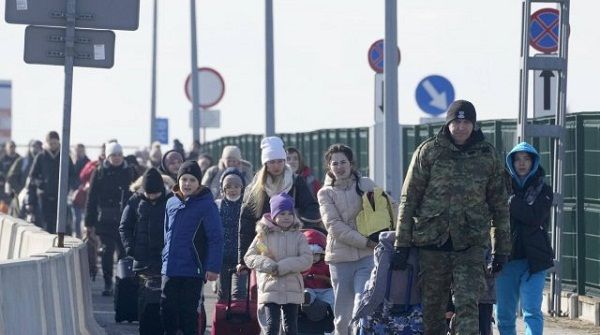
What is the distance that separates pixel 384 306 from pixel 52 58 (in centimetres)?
533

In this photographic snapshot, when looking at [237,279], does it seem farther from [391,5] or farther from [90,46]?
[391,5]

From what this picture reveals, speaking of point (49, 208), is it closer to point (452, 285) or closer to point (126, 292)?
point (126, 292)

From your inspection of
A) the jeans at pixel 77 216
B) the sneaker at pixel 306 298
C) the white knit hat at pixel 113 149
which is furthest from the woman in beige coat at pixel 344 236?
the jeans at pixel 77 216

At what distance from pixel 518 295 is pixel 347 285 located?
4.25 feet

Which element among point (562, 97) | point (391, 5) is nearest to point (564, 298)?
point (562, 97)

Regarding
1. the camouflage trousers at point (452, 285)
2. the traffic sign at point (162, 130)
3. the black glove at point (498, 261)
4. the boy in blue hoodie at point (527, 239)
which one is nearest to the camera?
the camouflage trousers at point (452, 285)

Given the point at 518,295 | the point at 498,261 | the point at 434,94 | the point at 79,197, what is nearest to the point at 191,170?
the point at 518,295

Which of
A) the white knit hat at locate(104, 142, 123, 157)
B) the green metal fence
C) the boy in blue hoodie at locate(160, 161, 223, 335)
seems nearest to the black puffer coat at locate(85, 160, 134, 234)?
the white knit hat at locate(104, 142, 123, 157)

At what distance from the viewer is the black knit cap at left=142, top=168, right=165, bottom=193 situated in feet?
55.6

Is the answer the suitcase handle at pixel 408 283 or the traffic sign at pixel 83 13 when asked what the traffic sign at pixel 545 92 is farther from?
the suitcase handle at pixel 408 283

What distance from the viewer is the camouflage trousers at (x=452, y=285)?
521 inches

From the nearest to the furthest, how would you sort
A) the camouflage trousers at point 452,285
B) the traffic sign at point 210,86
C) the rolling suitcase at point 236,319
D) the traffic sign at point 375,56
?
1. the camouflage trousers at point 452,285
2. the rolling suitcase at point 236,319
3. the traffic sign at point 375,56
4. the traffic sign at point 210,86

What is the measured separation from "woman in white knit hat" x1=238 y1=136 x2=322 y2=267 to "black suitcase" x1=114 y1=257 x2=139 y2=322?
2.26 meters

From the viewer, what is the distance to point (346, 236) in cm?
1520
